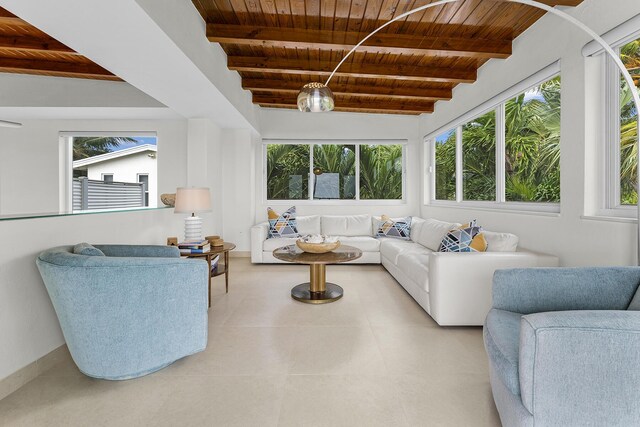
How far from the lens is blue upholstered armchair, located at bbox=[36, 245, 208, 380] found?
5.19 feet

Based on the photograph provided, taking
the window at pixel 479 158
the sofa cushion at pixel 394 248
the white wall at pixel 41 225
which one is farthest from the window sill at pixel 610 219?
the white wall at pixel 41 225

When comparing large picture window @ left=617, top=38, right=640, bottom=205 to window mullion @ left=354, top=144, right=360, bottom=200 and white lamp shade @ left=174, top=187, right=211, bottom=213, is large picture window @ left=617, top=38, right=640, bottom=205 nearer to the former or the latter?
white lamp shade @ left=174, top=187, right=211, bottom=213

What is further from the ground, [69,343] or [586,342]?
[586,342]

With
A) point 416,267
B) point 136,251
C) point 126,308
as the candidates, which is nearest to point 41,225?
point 136,251

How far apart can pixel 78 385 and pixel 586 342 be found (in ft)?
7.95

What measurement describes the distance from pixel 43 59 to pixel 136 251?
3.16m

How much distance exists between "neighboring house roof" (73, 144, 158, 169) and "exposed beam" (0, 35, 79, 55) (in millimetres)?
1674

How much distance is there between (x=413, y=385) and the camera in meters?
1.71

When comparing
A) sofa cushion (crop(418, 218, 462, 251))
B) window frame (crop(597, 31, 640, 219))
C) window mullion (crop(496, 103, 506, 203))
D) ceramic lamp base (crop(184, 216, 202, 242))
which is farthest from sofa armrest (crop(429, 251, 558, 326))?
ceramic lamp base (crop(184, 216, 202, 242))

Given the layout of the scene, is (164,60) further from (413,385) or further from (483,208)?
(483,208)

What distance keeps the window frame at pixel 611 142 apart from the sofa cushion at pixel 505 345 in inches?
50.5

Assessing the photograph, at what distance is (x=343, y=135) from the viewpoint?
5516 mm

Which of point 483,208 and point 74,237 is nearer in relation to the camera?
point 74,237

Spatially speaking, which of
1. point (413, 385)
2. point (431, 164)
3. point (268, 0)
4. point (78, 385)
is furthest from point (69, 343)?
point (431, 164)
